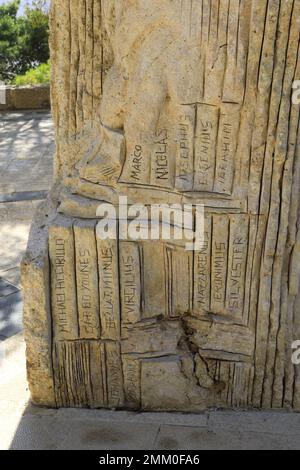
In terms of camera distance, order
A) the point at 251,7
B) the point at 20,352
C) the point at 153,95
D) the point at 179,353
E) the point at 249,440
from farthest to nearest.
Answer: the point at 20,352, the point at 179,353, the point at 249,440, the point at 153,95, the point at 251,7

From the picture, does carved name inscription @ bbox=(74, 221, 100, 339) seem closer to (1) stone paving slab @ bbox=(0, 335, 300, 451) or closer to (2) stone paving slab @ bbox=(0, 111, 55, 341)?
(1) stone paving slab @ bbox=(0, 335, 300, 451)

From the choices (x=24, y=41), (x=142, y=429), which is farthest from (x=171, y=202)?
(x=24, y=41)

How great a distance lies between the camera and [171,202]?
2.49 metres

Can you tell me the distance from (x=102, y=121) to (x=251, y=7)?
0.71 meters

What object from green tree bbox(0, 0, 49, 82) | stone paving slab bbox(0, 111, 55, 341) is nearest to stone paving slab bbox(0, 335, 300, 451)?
stone paving slab bbox(0, 111, 55, 341)

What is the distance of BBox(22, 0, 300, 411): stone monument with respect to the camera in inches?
89.9

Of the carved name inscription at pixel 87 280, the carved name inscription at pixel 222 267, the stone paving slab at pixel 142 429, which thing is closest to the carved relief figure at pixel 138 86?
the carved name inscription at pixel 87 280

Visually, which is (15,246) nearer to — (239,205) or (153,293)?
(153,293)

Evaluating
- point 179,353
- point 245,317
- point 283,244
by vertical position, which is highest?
point 283,244

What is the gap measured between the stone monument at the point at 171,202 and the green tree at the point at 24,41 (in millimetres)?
9229

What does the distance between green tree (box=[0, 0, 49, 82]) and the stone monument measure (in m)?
9.23

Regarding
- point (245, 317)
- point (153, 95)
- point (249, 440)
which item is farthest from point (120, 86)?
point (249, 440)

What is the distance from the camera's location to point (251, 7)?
86.7 inches

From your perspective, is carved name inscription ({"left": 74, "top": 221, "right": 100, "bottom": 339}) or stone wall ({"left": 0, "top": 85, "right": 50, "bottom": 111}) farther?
stone wall ({"left": 0, "top": 85, "right": 50, "bottom": 111})
